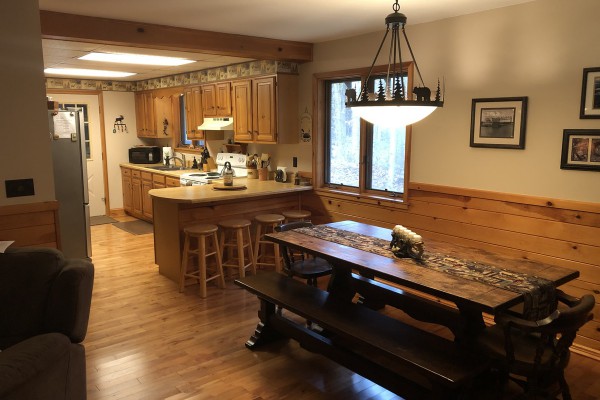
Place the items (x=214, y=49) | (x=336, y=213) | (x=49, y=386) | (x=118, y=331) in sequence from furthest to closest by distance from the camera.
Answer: (x=336, y=213)
(x=214, y=49)
(x=118, y=331)
(x=49, y=386)

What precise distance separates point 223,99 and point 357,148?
2073 millimetres

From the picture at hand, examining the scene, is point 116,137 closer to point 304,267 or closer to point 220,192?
point 220,192

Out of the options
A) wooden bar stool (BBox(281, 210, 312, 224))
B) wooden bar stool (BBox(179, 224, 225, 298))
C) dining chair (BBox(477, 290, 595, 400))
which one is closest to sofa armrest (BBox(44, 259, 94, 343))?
wooden bar stool (BBox(179, 224, 225, 298))

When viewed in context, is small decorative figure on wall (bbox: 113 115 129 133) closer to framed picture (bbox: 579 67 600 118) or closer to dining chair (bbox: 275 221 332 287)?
dining chair (bbox: 275 221 332 287)

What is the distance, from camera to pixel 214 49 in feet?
14.1

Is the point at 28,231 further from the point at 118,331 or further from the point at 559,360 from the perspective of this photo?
the point at 559,360

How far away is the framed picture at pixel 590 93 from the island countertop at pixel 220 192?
2814 millimetres

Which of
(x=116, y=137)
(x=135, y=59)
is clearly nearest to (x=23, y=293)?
(x=135, y=59)

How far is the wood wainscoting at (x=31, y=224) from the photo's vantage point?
9.72ft

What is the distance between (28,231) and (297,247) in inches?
69.8

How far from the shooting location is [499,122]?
3533 millimetres

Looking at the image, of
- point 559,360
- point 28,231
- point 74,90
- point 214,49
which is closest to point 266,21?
point 214,49

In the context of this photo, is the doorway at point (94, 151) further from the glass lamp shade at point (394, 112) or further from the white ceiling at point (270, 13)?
the glass lamp shade at point (394, 112)

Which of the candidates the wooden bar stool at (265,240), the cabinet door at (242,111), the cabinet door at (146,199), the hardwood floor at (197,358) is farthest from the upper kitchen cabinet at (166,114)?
the hardwood floor at (197,358)
